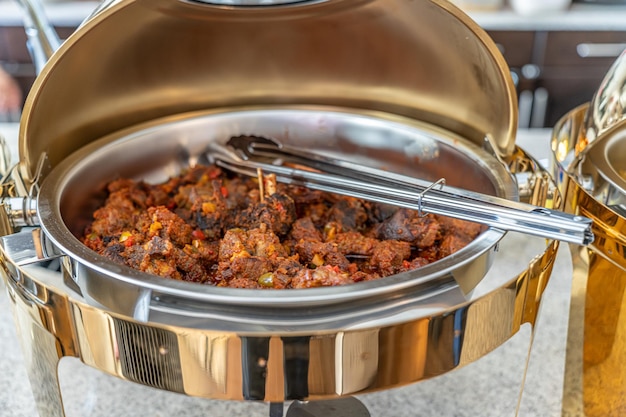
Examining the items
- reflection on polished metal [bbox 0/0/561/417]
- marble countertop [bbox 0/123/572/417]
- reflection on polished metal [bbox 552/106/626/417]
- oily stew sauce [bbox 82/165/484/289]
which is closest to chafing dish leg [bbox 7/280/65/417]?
reflection on polished metal [bbox 0/0/561/417]

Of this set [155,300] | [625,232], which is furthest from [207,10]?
[625,232]

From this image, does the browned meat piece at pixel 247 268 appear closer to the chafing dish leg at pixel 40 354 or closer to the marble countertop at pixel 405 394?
the chafing dish leg at pixel 40 354

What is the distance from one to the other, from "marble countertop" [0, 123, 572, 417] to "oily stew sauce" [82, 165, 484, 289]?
0.90ft

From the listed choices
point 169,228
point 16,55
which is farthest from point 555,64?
point 169,228

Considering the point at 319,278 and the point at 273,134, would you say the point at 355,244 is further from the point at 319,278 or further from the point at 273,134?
the point at 273,134

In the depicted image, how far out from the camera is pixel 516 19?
2939mm

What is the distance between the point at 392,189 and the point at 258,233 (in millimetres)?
189

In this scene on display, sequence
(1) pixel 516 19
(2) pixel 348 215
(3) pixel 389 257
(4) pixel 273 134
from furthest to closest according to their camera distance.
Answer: (1) pixel 516 19, (4) pixel 273 134, (2) pixel 348 215, (3) pixel 389 257

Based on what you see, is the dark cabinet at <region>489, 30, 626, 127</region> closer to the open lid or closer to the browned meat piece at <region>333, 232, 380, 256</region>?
the open lid

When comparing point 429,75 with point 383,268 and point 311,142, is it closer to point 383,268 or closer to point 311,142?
point 311,142

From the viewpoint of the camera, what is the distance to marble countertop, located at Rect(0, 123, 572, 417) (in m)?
1.02

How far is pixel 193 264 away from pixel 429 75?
513mm

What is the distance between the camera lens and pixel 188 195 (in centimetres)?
104

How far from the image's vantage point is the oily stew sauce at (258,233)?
0.81m
